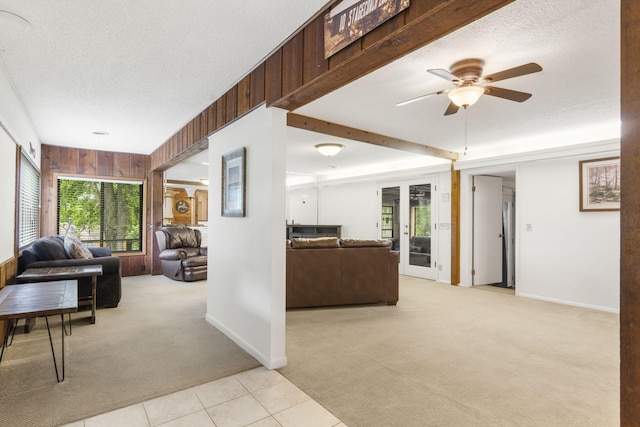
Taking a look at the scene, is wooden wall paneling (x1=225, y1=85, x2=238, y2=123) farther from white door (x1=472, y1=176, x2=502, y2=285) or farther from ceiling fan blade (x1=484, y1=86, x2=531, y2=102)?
white door (x1=472, y1=176, x2=502, y2=285)

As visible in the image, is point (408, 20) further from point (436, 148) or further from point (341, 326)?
point (436, 148)

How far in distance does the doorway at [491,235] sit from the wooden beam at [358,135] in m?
0.91

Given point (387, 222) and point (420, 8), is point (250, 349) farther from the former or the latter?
point (387, 222)

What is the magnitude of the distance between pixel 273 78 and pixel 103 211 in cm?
564

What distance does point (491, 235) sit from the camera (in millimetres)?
6434

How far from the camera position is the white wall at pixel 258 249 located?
2.68m

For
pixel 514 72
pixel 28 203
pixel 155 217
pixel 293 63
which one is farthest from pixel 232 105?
pixel 155 217

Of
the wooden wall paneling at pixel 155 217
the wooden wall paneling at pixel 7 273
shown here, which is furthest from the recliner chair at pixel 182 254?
the wooden wall paneling at pixel 7 273

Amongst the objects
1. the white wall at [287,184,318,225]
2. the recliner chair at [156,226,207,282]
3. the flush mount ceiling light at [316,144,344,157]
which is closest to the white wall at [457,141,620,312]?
the flush mount ceiling light at [316,144,344,157]

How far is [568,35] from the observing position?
231 centimetres

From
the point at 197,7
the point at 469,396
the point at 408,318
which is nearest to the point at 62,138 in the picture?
the point at 197,7

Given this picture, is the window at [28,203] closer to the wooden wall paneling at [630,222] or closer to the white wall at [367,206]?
the wooden wall paneling at [630,222]

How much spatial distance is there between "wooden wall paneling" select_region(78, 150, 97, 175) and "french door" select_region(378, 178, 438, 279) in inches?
222

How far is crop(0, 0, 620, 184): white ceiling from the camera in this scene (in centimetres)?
214
